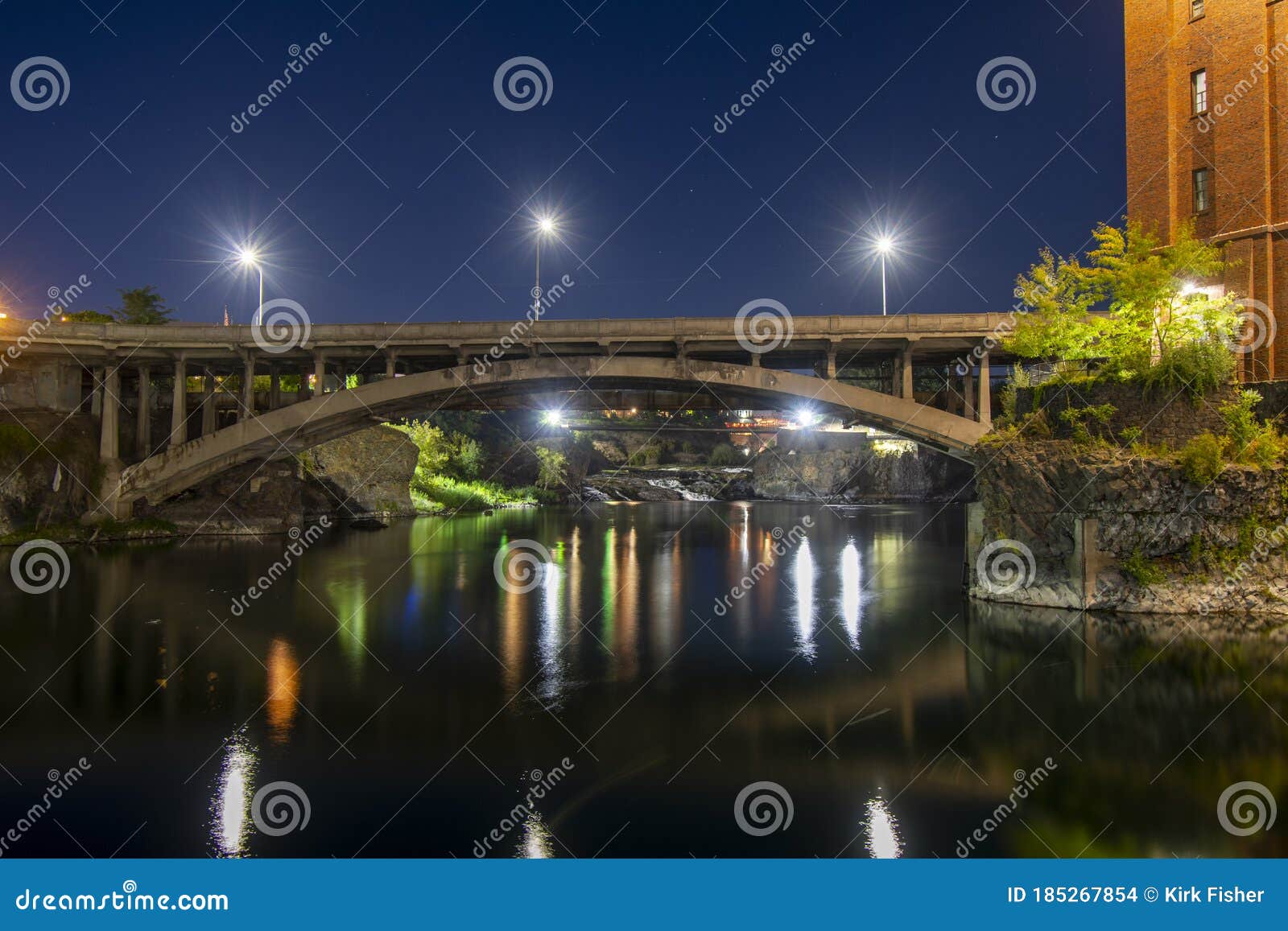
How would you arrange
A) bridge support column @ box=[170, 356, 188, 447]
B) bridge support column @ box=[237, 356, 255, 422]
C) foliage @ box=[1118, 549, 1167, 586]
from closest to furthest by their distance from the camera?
foliage @ box=[1118, 549, 1167, 586] → bridge support column @ box=[170, 356, 188, 447] → bridge support column @ box=[237, 356, 255, 422]

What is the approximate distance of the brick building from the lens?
2264cm

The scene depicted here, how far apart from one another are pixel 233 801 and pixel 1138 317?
19801mm

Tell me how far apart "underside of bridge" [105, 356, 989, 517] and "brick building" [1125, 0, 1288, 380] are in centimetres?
858

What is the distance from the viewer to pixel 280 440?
32.0m

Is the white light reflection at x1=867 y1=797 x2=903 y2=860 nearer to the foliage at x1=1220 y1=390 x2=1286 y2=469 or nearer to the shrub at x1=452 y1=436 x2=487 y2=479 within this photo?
the foliage at x1=1220 y1=390 x2=1286 y2=469

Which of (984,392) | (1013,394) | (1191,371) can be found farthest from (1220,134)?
(1013,394)

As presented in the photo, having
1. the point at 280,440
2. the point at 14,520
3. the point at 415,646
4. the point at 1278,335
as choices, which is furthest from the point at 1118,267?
the point at 14,520

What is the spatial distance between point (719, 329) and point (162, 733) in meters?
21.9

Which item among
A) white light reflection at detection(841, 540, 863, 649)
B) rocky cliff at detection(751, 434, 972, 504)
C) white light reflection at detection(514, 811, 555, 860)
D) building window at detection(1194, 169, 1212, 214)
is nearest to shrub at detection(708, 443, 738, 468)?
rocky cliff at detection(751, 434, 972, 504)

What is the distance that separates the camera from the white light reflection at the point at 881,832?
7.39 metres

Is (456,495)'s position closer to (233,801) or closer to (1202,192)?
(1202,192)

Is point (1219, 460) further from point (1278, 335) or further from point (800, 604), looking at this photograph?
point (1278, 335)

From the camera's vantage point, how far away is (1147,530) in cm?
1600

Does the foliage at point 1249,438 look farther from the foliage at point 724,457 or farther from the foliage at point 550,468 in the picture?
the foliage at point 724,457
